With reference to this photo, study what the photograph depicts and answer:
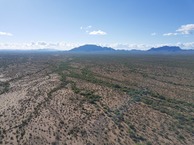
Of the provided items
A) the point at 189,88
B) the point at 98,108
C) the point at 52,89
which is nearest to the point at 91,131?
the point at 98,108

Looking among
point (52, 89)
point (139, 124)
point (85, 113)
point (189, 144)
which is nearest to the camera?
point (189, 144)

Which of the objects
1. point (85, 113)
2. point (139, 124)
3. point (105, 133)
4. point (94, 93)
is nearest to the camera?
point (105, 133)

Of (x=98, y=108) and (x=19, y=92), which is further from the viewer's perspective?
(x=19, y=92)

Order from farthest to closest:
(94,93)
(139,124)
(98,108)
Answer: (94,93), (98,108), (139,124)

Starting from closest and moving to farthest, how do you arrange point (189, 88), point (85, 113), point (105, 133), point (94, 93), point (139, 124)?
1. point (105, 133)
2. point (139, 124)
3. point (85, 113)
4. point (94, 93)
5. point (189, 88)

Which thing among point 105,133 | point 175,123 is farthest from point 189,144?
point 105,133

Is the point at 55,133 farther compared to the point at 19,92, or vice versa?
the point at 19,92

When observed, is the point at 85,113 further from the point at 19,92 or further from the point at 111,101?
the point at 19,92

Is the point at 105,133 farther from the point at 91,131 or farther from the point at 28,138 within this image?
the point at 28,138
